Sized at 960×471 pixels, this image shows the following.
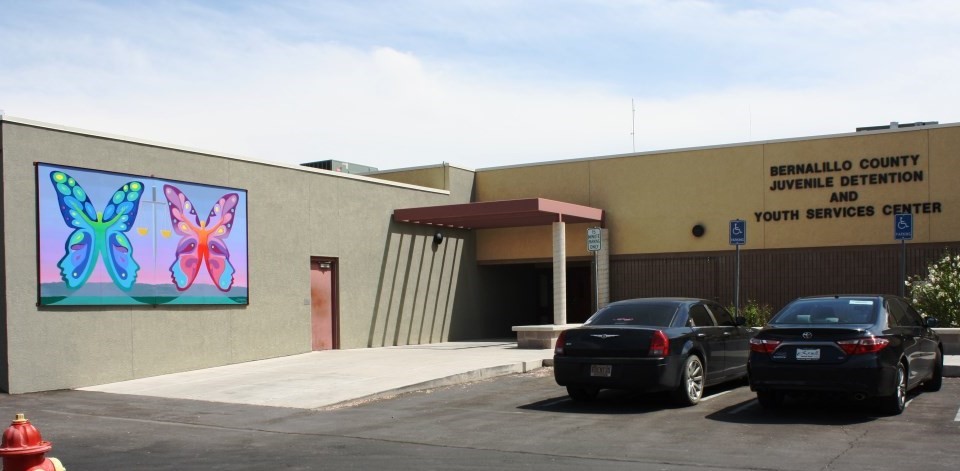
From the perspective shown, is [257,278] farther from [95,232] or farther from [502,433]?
[502,433]

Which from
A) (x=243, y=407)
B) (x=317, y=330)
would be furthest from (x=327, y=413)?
(x=317, y=330)

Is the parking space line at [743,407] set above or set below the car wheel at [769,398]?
below

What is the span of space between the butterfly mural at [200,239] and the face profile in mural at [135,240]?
0.02 m

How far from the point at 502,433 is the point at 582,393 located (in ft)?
8.10

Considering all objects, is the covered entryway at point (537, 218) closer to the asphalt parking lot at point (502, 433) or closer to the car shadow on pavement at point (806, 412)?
A: the asphalt parking lot at point (502, 433)

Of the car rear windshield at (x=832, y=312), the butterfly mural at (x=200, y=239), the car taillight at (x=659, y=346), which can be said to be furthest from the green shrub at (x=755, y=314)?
the butterfly mural at (x=200, y=239)

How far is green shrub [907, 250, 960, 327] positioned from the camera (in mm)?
17781

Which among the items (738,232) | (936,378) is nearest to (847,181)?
(738,232)

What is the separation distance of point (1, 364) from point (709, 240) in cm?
1613

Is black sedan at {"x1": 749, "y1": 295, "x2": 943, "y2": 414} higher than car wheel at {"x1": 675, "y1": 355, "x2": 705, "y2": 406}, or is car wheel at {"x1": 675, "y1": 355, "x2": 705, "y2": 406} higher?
black sedan at {"x1": 749, "y1": 295, "x2": 943, "y2": 414}

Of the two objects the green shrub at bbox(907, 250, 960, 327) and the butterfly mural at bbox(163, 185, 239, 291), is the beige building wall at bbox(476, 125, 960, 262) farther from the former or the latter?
the butterfly mural at bbox(163, 185, 239, 291)

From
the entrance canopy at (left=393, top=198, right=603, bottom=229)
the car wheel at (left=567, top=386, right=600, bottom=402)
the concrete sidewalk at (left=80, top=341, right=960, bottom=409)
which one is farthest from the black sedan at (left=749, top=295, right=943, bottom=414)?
the entrance canopy at (left=393, top=198, right=603, bottom=229)

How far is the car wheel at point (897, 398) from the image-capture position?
11.1m

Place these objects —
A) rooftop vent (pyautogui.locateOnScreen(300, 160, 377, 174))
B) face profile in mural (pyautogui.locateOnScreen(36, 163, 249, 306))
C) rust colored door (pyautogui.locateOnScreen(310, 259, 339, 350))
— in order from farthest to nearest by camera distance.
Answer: rooftop vent (pyautogui.locateOnScreen(300, 160, 377, 174))
rust colored door (pyautogui.locateOnScreen(310, 259, 339, 350))
face profile in mural (pyautogui.locateOnScreen(36, 163, 249, 306))
